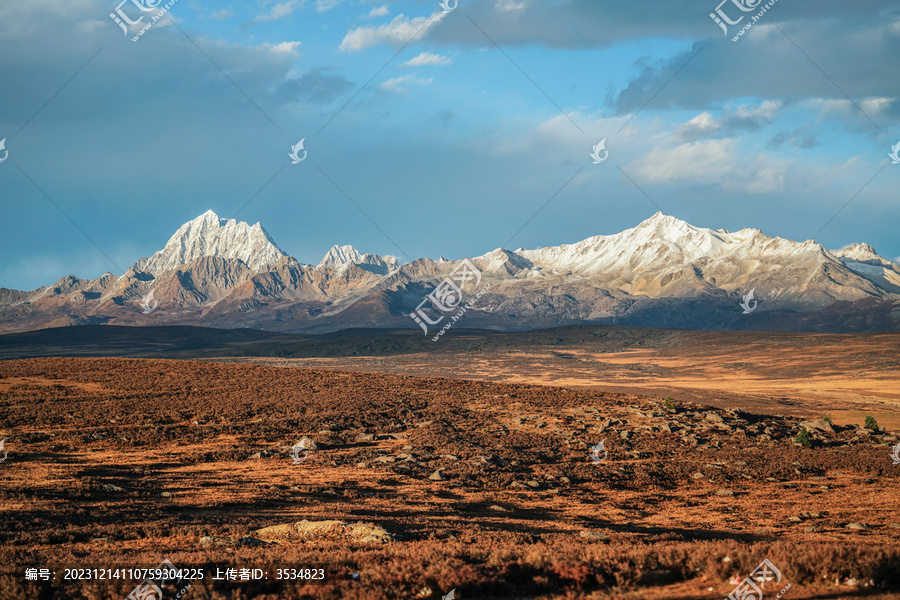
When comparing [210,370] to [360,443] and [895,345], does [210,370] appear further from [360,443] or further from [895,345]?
[895,345]

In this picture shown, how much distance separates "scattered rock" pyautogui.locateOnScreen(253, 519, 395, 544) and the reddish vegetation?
1.84 feet

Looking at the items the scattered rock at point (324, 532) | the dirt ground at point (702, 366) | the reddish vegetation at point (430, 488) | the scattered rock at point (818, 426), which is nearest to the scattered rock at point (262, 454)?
the reddish vegetation at point (430, 488)

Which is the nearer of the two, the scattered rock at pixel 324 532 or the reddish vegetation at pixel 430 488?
the reddish vegetation at pixel 430 488

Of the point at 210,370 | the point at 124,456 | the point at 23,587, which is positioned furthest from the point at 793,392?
the point at 23,587

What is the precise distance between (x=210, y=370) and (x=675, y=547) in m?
53.1

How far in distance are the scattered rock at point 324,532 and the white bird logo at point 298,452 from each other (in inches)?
553

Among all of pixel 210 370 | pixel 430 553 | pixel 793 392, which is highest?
pixel 210 370

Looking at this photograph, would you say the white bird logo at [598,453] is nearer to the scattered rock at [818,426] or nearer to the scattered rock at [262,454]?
the scattered rock at [818,426]

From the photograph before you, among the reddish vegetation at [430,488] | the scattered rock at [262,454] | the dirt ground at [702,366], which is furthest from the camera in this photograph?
the dirt ground at [702,366]

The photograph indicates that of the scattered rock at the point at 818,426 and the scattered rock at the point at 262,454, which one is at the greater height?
the scattered rock at the point at 262,454

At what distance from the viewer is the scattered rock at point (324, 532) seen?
16.6 m

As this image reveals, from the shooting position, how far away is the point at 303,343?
176625 millimetres

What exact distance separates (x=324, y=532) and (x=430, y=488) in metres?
9.84

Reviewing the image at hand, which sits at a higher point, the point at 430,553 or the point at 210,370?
the point at 210,370
